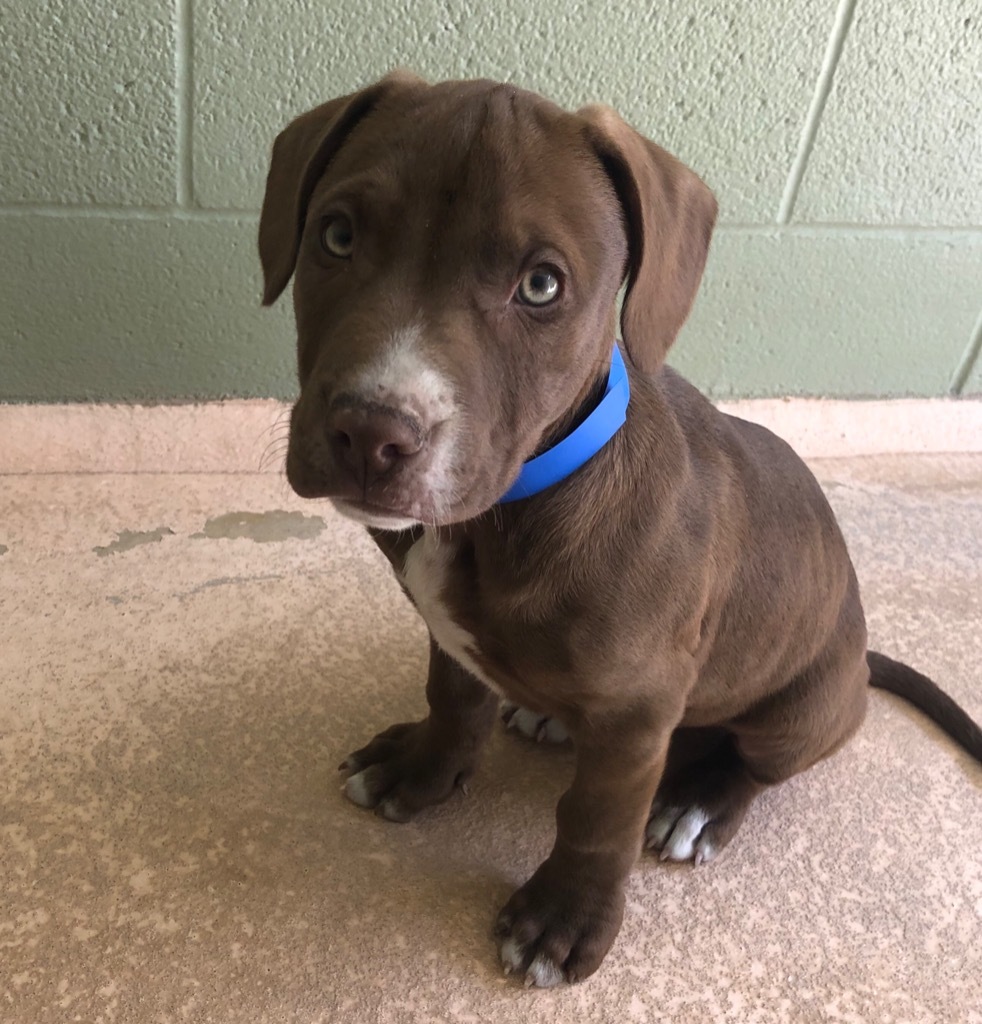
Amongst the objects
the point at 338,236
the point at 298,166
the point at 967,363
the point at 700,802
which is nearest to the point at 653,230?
the point at 338,236

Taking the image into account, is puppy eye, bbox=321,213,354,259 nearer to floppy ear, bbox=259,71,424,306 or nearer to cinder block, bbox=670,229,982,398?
floppy ear, bbox=259,71,424,306

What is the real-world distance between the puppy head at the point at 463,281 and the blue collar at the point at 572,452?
6 cm

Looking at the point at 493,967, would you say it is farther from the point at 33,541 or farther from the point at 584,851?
the point at 33,541

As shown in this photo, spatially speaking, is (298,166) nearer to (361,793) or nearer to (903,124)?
(361,793)

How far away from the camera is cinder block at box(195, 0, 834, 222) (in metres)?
2.55

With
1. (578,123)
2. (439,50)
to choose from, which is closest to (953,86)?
(439,50)

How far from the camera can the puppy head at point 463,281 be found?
1.31 m

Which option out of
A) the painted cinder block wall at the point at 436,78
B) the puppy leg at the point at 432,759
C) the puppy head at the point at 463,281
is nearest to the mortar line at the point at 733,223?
the painted cinder block wall at the point at 436,78

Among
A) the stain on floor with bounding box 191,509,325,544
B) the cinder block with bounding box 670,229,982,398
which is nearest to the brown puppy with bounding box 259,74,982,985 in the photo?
the stain on floor with bounding box 191,509,325,544

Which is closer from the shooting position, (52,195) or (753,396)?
(52,195)

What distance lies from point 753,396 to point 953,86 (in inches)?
41.9

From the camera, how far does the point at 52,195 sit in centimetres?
264

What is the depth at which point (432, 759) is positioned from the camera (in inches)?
81.9

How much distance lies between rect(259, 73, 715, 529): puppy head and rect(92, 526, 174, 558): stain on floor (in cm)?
137
